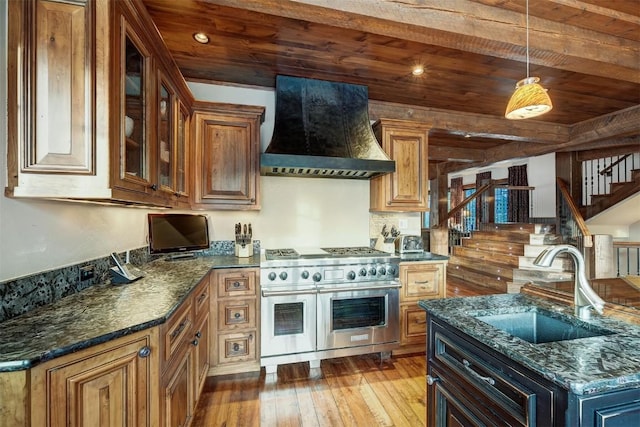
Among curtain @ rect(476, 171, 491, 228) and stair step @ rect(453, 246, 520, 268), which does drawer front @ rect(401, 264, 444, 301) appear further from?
curtain @ rect(476, 171, 491, 228)

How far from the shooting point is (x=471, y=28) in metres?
1.80

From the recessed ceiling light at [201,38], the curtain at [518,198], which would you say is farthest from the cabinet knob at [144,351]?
the curtain at [518,198]

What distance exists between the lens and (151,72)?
1.61m

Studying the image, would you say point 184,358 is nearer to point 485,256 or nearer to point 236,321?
point 236,321

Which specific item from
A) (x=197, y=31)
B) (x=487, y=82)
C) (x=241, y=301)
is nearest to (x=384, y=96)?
(x=487, y=82)

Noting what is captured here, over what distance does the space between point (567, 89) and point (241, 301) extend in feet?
12.6

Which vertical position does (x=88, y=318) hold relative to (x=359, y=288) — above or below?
above

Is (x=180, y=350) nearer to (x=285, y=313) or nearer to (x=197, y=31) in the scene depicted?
(x=285, y=313)

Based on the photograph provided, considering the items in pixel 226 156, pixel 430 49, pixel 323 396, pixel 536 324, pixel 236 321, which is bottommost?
pixel 323 396

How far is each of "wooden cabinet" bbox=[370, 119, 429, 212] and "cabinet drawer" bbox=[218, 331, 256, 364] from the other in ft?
5.77

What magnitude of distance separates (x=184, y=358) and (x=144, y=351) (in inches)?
20.1

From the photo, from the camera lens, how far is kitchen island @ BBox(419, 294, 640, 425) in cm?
75

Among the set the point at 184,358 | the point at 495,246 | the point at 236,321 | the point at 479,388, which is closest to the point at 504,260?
the point at 495,246

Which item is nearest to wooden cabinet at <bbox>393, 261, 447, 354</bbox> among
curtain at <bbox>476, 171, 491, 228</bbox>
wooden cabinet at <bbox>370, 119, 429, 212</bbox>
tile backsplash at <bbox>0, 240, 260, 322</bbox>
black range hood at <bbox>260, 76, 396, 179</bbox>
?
wooden cabinet at <bbox>370, 119, 429, 212</bbox>
